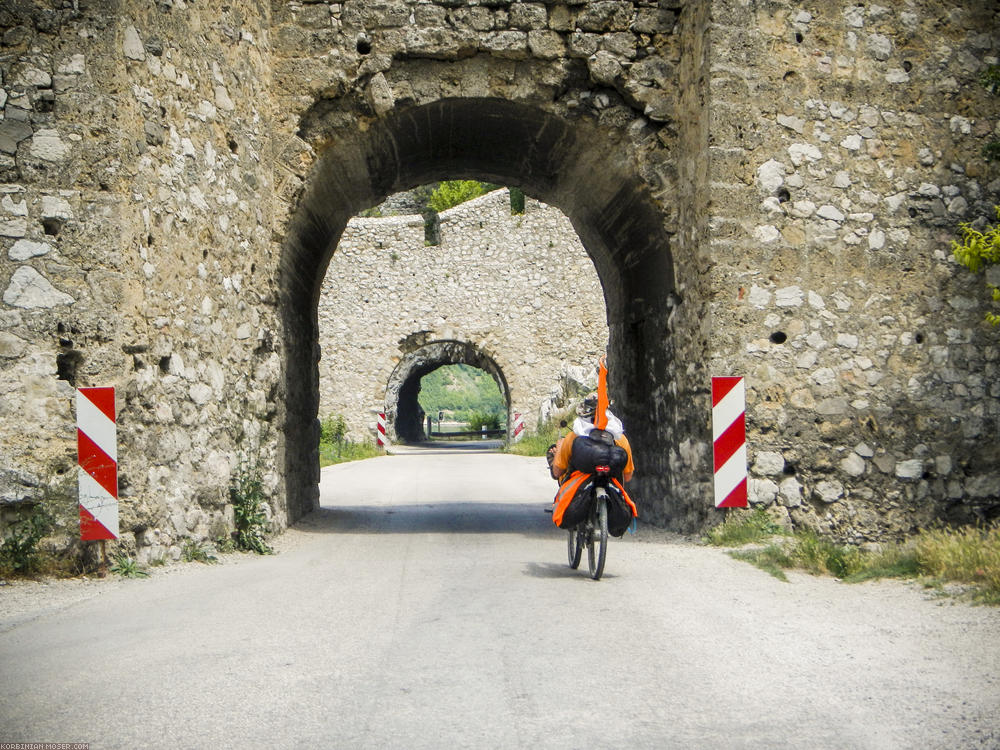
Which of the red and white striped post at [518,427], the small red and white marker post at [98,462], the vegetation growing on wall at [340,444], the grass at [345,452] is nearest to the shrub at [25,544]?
the small red and white marker post at [98,462]

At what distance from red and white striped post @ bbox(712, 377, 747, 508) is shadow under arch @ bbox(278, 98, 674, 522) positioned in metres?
1.58

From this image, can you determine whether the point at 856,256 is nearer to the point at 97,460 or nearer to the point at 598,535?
the point at 598,535

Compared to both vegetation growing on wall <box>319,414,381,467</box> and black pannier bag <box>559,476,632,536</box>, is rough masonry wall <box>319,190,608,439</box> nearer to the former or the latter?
vegetation growing on wall <box>319,414,381,467</box>

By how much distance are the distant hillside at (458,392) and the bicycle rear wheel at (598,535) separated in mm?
62447

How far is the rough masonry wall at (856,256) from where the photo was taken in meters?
8.66

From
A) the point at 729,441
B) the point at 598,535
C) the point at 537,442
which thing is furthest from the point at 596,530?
the point at 537,442

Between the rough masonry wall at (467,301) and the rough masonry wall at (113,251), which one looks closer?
the rough masonry wall at (113,251)

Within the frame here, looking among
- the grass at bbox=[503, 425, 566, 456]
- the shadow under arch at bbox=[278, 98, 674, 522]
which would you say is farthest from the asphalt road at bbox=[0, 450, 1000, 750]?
the grass at bbox=[503, 425, 566, 456]

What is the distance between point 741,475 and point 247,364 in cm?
448

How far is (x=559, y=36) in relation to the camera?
31.1ft

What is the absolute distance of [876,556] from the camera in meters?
7.52

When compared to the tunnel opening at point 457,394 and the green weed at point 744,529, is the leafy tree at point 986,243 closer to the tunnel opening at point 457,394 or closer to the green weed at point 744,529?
the green weed at point 744,529

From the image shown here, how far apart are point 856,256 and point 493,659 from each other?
5.78 m

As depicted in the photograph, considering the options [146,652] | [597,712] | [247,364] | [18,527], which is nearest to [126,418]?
[18,527]
